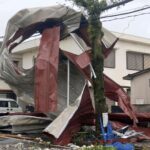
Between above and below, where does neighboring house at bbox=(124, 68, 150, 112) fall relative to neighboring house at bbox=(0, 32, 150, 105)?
below

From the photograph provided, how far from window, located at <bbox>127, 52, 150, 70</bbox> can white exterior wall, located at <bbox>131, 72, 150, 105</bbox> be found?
10.2 meters

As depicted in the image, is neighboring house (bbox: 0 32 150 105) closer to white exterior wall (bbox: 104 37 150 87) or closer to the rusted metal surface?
white exterior wall (bbox: 104 37 150 87)

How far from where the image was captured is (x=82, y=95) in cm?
1612

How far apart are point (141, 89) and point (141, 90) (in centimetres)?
6

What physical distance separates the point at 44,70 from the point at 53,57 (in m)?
0.56

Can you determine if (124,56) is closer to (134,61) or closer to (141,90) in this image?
(134,61)

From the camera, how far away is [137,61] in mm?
39500

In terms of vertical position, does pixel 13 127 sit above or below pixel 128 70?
below

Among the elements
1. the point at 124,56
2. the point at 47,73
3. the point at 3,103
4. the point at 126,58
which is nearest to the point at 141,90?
the point at 124,56

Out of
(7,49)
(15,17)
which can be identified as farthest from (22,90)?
(15,17)

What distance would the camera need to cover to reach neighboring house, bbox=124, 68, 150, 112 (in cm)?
2721

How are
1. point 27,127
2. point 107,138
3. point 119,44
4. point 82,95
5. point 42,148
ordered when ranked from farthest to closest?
point 119,44, point 27,127, point 82,95, point 107,138, point 42,148

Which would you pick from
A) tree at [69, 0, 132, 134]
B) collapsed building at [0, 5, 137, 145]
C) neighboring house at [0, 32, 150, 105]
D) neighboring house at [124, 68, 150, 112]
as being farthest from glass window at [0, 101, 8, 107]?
tree at [69, 0, 132, 134]

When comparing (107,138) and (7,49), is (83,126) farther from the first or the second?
(7,49)
